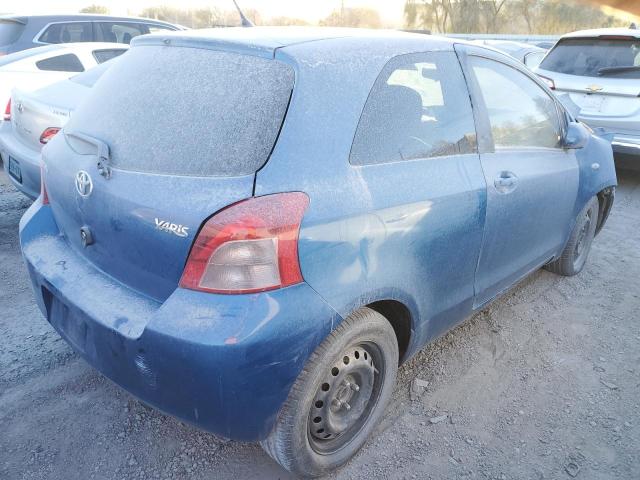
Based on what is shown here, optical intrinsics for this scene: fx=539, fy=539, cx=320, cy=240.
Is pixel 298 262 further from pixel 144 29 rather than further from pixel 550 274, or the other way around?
pixel 144 29

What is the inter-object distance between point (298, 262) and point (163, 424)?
1.19 m

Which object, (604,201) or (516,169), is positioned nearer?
(516,169)

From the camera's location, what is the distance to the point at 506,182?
103 inches

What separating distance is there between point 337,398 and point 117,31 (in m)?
7.35

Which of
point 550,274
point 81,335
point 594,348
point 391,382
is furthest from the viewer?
point 550,274

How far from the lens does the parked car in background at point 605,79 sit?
19.3 feet

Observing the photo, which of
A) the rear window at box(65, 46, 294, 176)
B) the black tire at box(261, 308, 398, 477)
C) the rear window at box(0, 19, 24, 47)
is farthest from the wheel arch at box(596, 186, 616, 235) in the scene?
the rear window at box(0, 19, 24, 47)

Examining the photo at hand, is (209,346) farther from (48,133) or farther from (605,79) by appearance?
(605,79)

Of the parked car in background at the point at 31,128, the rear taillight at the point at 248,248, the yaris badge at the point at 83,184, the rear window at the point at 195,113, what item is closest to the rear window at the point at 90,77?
the parked car in background at the point at 31,128

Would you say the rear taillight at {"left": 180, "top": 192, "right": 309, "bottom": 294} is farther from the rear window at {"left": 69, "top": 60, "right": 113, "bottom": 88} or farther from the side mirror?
the rear window at {"left": 69, "top": 60, "right": 113, "bottom": 88}

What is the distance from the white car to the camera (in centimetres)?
566

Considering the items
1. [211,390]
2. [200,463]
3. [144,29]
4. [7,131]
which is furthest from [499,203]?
[144,29]

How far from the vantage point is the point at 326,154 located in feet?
6.18

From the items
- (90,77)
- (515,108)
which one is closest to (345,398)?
(515,108)
